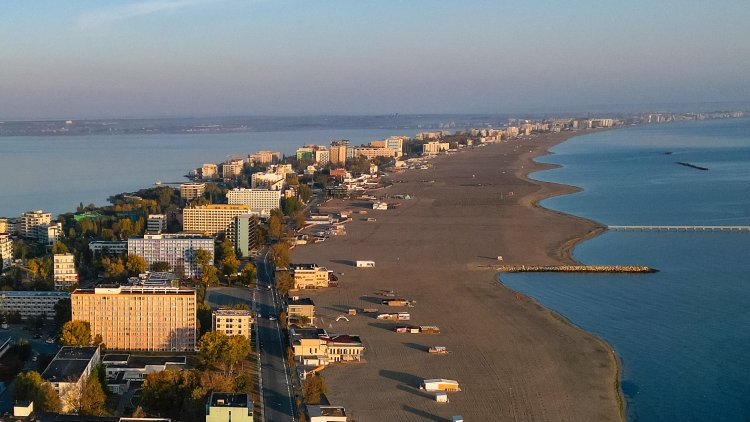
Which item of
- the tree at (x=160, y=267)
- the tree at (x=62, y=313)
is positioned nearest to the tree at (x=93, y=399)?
the tree at (x=62, y=313)

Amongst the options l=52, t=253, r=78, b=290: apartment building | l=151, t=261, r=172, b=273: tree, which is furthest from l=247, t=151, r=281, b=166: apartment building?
l=52, t=253, r=78, b=290: apartment building

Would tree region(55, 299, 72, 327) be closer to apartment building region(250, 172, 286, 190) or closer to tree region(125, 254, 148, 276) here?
tree region(125, 254, 148, 276)

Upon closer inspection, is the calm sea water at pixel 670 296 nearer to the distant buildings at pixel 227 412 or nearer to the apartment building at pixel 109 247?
the distant buildings at pixel 227 412

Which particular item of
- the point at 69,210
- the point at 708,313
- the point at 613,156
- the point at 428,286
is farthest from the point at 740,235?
the point at 613,156

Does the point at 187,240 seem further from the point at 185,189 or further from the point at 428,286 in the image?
the point at 185,189

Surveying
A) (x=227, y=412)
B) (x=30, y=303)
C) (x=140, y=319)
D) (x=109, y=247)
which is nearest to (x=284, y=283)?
(x=140, y=319)

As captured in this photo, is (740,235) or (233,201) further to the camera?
(233,201)
